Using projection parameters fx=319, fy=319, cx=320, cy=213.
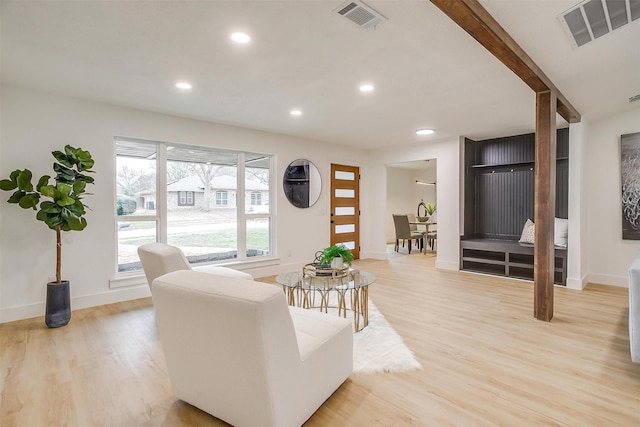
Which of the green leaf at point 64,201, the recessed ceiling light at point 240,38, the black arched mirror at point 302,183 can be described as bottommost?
the green leaf at point 64,201

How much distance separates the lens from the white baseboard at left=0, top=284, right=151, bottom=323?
10.7 feet

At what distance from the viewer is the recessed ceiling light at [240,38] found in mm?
2229

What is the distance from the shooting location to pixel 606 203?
4625 millimetres

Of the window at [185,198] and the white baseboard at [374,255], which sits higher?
the window at [185,198]

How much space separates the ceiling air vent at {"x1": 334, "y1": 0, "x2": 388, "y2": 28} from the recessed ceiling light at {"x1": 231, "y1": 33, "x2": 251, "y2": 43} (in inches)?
27.3

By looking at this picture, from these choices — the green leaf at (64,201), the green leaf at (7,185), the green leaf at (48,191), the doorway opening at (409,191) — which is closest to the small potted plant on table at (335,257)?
the green leaf at (64,201)

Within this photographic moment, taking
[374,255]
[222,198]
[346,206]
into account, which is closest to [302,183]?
[346,206]

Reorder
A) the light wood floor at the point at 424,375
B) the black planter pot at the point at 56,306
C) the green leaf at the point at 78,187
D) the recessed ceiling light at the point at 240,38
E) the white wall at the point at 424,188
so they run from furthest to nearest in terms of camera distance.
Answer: the white wall at the point at 424,188, the green leaf at the point at 78,187, the black planter pot at the point at 56,306, the recessed ceiling light at the point at 240,38, the light wood floor at the point at 424,375

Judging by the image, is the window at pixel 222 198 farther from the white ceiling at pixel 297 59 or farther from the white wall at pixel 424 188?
the white wall at pixel 424 188

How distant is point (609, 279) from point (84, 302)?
274 inches

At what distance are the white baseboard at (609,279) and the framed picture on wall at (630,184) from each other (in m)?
0.57

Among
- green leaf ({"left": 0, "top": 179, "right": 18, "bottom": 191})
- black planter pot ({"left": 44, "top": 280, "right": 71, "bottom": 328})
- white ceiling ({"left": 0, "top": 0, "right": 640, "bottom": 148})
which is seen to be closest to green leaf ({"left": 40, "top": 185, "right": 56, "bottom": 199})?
green leaf ({"left": 0, "top": 179, "right": 18, "bottom": 191})

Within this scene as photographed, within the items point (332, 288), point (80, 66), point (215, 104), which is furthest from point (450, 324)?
point (80, 66)

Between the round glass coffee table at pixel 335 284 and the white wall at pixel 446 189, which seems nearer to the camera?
the round glass coffee table at pixel 335 284
